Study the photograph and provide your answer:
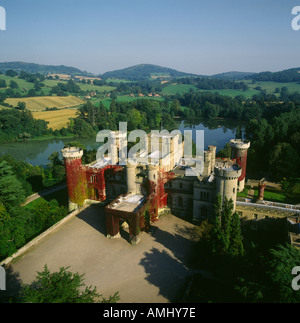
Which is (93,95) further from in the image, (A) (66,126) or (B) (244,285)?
(B) (244,285)

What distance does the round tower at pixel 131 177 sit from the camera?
1184 inches

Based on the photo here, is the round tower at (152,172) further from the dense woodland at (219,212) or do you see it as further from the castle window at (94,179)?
the castle window at (94,179)

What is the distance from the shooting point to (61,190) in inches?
1636

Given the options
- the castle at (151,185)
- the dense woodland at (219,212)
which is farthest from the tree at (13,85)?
the castle at (151,185)

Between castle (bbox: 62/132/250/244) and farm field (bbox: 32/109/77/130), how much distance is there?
62.3 m

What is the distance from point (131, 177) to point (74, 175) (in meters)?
7.74

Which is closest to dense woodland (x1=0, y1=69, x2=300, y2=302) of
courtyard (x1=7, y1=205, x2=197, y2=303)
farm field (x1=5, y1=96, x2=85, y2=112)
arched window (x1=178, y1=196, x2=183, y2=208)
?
courtyard (x1=7, y1=205, x2=197, y2=303)

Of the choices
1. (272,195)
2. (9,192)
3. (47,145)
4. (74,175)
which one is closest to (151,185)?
(74,175)

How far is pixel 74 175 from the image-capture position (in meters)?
32.5

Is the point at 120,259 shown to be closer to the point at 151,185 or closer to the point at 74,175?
the point at 151,185

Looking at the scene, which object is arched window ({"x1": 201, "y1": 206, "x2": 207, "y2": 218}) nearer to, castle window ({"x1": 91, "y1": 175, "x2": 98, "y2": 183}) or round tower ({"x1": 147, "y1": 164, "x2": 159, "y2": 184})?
round tower ({"x1": 147, "y1": 164, "x2": 159, "y2": 184})

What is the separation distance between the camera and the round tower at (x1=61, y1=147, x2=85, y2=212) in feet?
104

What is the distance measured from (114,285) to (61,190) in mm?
24082
